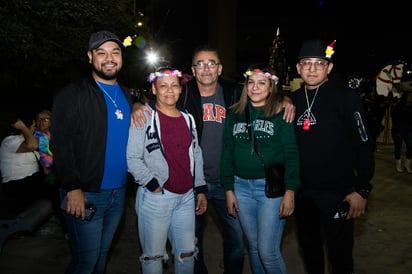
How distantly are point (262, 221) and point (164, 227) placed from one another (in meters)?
0.84

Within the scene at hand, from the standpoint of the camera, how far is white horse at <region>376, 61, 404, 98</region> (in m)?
13.9

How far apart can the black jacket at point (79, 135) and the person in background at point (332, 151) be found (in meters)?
1.74

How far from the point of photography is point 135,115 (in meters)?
3.12

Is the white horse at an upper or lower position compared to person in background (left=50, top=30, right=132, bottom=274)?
upper

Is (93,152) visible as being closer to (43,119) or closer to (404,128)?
(43,119)

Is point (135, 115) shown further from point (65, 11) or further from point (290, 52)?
point (290, 52)

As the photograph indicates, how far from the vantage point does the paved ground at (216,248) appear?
177 inches

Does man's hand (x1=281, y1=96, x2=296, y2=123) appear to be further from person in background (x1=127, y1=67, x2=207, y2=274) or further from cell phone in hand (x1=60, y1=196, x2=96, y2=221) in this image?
cell phone in hand (x1=60, y1=196, x2=96, y2=221)

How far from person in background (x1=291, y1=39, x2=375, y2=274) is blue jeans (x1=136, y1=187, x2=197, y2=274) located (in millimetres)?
1111

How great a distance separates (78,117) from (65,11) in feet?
18.1

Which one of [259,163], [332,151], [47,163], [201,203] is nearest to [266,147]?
[259,163]

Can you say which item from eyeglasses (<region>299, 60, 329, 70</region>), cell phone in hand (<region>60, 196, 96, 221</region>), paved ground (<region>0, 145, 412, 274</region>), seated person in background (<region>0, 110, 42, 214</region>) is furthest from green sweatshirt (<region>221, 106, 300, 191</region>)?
seated person in background (<region>0, 110, 42, 214</region>)

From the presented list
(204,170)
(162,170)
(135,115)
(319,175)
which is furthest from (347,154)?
(135,115)

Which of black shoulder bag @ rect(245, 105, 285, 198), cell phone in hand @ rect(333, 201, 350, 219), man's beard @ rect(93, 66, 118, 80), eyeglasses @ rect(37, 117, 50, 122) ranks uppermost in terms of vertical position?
man's beard @ rect(93, 66, 118, 80)
